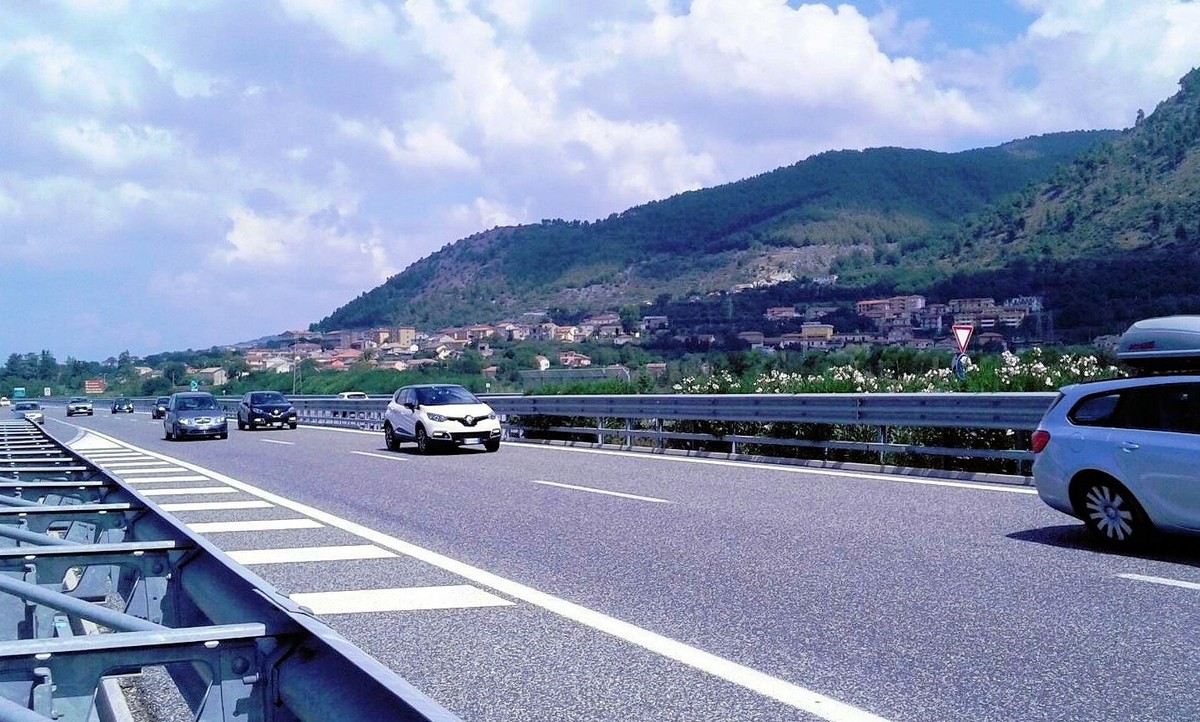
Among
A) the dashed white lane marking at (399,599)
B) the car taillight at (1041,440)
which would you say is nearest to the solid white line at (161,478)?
the dashed white lane marking at (399,599)

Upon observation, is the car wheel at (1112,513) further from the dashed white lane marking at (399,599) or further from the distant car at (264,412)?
the distant car at (264,412)

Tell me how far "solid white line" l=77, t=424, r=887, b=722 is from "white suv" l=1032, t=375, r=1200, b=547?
4799 millimetres

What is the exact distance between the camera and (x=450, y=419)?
24531mm

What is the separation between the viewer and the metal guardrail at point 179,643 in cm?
271

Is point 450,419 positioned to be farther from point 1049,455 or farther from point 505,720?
point 505,720

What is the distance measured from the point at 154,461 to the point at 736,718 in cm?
2199

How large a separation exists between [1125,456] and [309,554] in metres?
7.08

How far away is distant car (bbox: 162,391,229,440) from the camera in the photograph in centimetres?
3459

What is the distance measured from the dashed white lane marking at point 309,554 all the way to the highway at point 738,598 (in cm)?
4

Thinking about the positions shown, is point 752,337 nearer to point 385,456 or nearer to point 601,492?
point 385,456

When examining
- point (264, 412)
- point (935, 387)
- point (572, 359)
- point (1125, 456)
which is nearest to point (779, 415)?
point (935, 387)

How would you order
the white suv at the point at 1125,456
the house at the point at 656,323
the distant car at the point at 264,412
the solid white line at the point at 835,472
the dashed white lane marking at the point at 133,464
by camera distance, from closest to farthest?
the white suv at the point at 1125,456
the solid white line at the point at 835,472
the dashed white lane marking at the point at 133,464
the distant car at the point at 264,412
the house at the point at 656,323

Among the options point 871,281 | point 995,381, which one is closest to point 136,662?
point 995,381

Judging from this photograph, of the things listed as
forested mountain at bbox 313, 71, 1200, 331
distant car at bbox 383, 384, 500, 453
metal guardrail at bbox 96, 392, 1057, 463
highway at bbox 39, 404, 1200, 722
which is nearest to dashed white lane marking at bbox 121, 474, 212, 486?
highway at bbox 39, 404, 1200, 722
